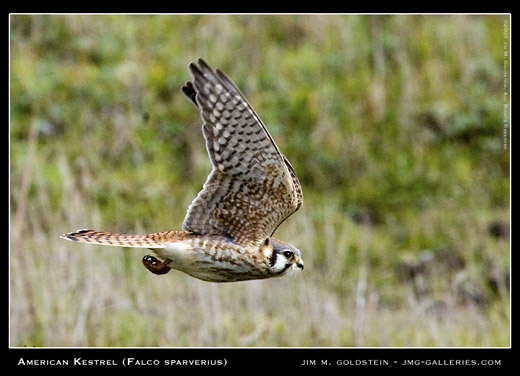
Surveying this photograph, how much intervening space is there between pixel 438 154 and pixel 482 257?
44.9 inches

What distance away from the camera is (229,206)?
2.78 meters

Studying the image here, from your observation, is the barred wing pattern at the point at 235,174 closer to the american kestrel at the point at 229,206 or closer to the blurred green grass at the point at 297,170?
the american kestrel at the point at 229,206

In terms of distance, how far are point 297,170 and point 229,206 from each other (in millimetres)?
3917

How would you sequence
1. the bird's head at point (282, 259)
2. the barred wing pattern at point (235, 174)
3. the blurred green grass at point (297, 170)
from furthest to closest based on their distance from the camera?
the blurred green grass at point (297, 170)
the bird's head at point (282, 259)
the barred wing pattern at point (235, 174)

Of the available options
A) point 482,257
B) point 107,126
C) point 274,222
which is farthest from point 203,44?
point 274,222

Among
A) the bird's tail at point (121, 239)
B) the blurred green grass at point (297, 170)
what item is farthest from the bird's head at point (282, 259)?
the blurred green grass at point (297, 170)

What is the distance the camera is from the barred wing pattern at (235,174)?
8.72 feet

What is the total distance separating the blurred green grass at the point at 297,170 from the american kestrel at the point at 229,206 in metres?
1.78

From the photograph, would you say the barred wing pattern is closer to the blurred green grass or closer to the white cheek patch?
the white cheek patch

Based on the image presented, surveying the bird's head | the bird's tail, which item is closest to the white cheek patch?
the bird's head

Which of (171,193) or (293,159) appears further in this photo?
(293,159)

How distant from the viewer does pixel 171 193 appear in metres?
6.27

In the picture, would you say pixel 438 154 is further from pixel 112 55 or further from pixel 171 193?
pixel 112 55

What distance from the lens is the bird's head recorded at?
2.78 m
